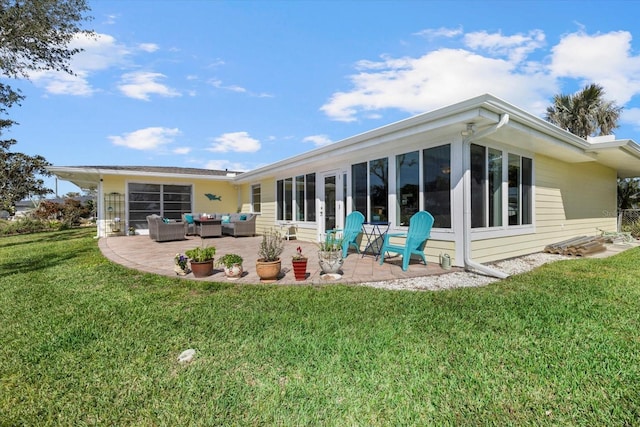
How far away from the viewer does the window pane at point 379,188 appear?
6727 millimetres

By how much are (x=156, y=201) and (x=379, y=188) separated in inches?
407

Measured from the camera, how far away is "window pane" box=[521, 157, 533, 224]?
22.2 feet

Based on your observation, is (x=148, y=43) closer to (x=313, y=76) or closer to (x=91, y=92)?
(x=91, y=92)

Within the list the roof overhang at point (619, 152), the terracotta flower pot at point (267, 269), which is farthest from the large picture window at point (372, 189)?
the roof overhang at point (619, 152)

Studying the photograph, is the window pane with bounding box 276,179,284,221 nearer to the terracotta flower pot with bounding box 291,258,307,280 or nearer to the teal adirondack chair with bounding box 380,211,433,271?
the teal adirondack chair with bounding box 380,211,433,271

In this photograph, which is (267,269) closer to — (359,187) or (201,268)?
(201,268)

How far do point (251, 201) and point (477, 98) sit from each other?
425 inches

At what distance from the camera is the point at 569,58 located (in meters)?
10.4

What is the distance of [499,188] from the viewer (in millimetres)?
6070

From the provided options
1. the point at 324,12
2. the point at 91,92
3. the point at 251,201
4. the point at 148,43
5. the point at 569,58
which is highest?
the point at 569,58

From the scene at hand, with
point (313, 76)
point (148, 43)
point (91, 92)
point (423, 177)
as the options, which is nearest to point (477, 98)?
point (423, 177)

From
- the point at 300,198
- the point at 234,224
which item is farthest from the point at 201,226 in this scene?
the point at 300,198

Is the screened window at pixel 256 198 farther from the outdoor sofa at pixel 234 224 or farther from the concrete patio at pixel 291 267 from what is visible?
the concrete patio at pixel 291 267

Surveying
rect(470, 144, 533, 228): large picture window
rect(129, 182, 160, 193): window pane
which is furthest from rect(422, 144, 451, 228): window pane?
rect(129, 182, 160, 193): window pane
